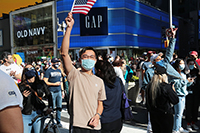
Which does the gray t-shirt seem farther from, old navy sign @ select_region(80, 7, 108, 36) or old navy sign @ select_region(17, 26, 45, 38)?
old navy sign @ select_region(17, 26, 45, 38)

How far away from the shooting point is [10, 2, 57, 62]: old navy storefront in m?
38.6

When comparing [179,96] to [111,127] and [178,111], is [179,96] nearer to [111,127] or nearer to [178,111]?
[178,111]

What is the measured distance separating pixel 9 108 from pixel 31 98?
10.5 feet

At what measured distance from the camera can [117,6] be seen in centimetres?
3409

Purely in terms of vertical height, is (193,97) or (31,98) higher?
(31,98)

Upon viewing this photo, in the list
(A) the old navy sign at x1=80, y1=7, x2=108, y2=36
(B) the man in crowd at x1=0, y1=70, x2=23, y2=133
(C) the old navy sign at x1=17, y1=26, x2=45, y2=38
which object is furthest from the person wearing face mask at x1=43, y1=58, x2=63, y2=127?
(C) the old navy sign at x1=17, y1=26, x2=45, y2=38

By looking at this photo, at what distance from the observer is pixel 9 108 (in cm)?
118

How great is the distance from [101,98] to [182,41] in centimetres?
5448

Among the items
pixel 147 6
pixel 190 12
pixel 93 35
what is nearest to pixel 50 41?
pixel 93 35

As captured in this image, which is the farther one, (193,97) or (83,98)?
(193,97)

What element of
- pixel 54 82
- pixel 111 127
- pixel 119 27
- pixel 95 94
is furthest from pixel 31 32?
pixel 95 94

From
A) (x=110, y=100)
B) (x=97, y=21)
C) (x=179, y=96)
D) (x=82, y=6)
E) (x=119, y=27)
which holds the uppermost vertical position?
(x=97, y=21)

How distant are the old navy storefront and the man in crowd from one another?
37.4 meters

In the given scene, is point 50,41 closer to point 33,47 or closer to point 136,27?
point 33,47
